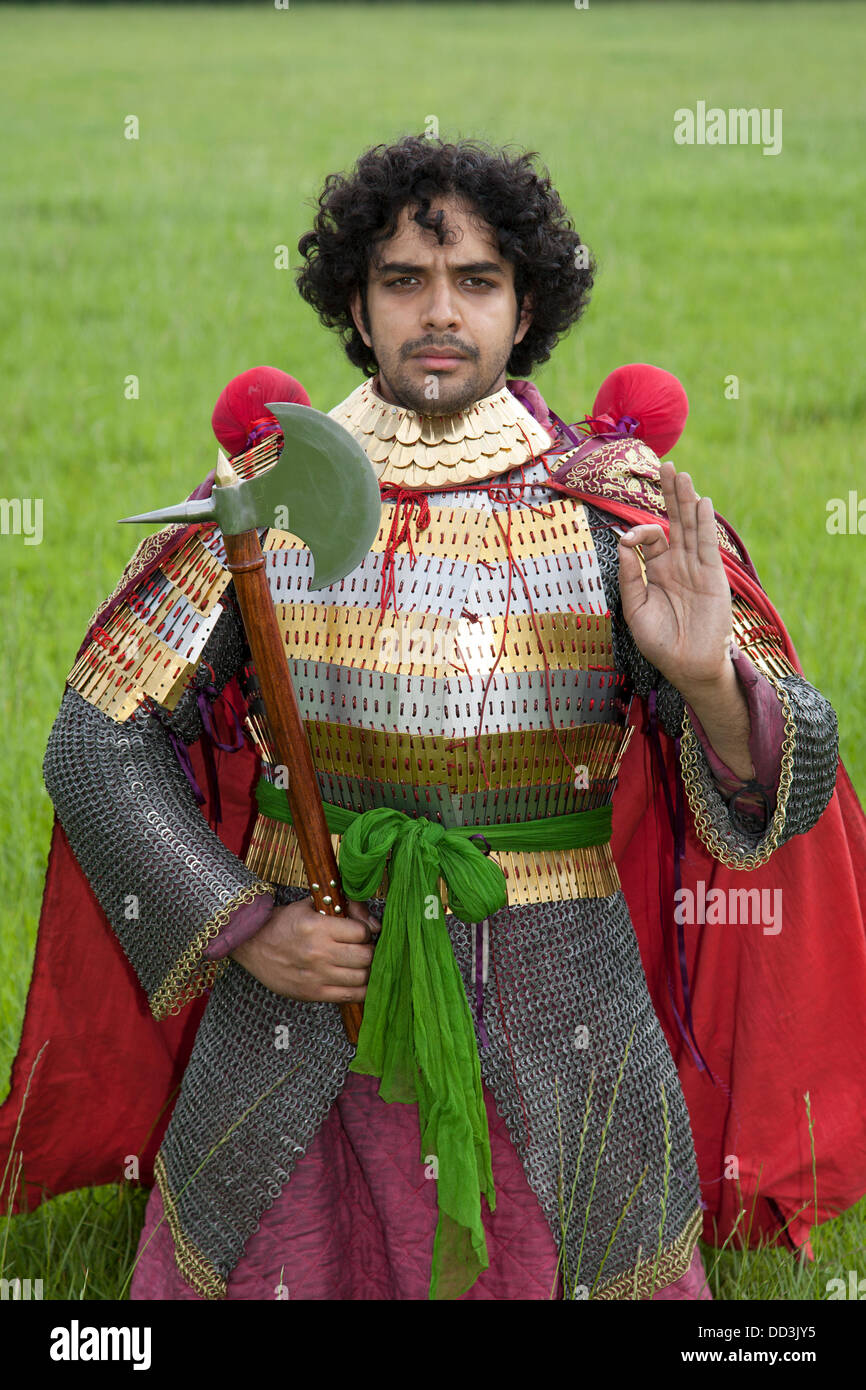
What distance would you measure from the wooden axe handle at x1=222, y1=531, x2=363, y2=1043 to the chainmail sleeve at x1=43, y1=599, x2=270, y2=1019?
0.42 ft

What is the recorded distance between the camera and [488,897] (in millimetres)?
2514

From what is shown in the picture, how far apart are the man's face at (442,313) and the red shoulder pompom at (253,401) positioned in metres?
0.28

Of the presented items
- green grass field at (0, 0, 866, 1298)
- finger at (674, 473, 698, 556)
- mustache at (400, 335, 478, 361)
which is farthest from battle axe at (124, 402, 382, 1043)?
green grass field at (0, 0, 866, 1298)

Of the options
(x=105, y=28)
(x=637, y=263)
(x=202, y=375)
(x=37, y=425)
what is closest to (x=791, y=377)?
(x=637, y=263)

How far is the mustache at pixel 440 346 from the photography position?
8.68 ft

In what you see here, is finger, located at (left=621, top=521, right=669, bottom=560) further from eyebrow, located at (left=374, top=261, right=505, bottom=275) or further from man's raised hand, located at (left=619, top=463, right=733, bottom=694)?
eyebrow, located at (left=374, top=261, right=505, bottom=275)

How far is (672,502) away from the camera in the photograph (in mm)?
2447

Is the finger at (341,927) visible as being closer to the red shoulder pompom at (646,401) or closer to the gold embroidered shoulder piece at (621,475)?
the gold embroidered shoulder piece at (621,475)

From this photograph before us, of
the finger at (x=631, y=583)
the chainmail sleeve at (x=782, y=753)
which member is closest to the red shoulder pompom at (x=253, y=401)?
the chainmail sleeve at (x=782, y=753)

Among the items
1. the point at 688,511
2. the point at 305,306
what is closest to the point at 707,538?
the point at 688,511

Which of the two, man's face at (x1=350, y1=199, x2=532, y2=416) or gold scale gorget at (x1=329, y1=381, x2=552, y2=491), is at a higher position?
man's face at (x1=350, y1=199, x2=532, y2=416)

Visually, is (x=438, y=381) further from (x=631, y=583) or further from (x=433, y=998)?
(x=433, y=998)

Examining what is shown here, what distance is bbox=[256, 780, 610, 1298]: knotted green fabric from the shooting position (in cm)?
254

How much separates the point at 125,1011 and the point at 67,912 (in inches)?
10.9
